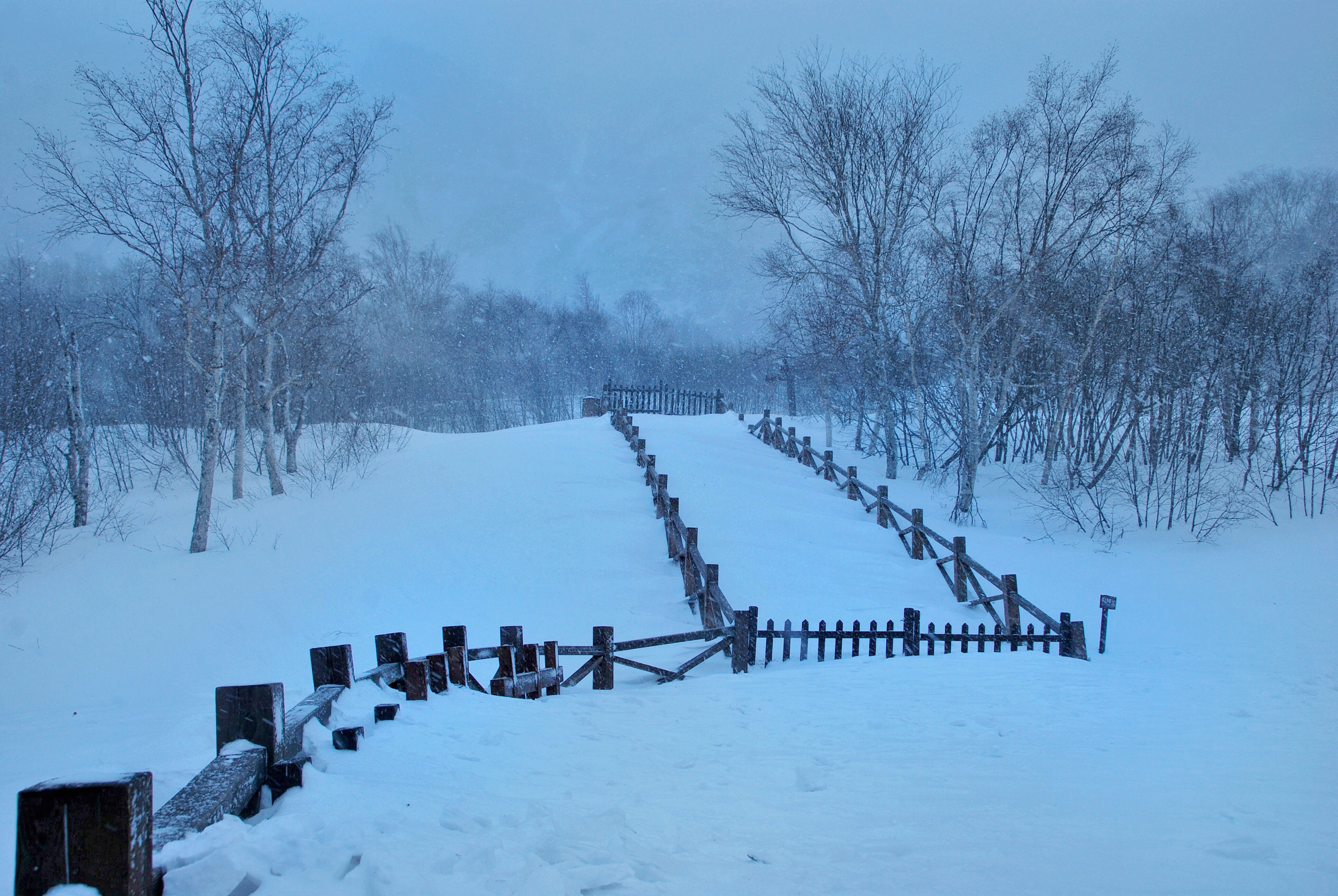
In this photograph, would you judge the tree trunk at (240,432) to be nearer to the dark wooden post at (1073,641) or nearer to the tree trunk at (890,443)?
the dark wooden post at (1073,641)

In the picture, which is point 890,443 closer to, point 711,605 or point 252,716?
point 711,605

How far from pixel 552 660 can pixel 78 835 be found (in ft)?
14.7

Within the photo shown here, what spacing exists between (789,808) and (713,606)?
499cm

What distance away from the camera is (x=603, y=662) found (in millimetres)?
6387

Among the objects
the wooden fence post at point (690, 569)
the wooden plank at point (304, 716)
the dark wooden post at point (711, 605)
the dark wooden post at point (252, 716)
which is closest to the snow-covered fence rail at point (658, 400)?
the wooden fence post at point (690, 569)

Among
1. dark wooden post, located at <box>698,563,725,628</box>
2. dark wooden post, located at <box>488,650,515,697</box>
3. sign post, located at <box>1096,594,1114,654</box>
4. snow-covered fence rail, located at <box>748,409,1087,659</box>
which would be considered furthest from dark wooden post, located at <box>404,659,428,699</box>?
sign post, located at <box>1096,594,1114,654</box>

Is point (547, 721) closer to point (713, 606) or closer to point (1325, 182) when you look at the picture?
point (713, 606)

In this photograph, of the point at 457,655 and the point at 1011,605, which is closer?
the point at 457,655

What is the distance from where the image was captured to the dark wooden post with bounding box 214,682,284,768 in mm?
2449

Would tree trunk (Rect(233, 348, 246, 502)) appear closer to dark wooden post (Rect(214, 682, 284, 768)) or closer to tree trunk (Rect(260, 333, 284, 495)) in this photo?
tree trunk (Rect(260, 333, 284, 495))

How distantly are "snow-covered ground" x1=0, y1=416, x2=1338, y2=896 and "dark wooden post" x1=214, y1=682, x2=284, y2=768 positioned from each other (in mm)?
237

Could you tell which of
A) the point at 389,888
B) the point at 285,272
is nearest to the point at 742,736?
the point at 389,888

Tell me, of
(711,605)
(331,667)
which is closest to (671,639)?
(711,605)

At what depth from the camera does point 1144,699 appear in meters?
6.03
